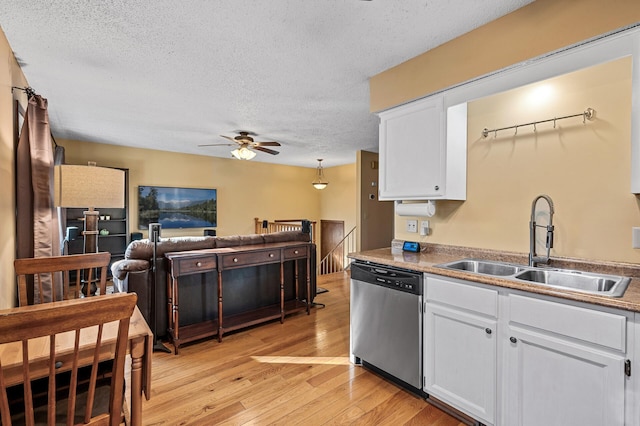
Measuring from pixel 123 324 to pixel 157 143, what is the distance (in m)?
5.29

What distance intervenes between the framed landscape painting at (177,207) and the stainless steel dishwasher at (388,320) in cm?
515

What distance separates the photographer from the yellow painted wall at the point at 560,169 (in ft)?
5.71

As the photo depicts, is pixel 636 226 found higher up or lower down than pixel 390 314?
higher up

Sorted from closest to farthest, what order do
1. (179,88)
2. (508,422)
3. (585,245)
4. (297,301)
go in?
(508,422) < (585,245) < (179,88) < (297,301)

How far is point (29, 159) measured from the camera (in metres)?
2.26

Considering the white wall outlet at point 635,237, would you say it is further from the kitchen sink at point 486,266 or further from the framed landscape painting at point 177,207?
the framed landscape painting at point 177,207

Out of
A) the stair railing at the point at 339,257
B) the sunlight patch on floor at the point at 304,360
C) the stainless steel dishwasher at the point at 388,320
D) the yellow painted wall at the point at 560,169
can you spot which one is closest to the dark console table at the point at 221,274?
the sunlight patch on floor at the point at 304,360

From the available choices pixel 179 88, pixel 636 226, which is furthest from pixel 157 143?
pixel 636 226

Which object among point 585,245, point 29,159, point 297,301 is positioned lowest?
point 297,301

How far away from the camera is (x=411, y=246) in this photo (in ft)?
8.76

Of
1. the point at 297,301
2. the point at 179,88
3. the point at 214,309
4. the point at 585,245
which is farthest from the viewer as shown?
the point at 297,301

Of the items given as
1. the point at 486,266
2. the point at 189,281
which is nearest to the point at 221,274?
the point at 189,281

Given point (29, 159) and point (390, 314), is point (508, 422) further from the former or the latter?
point (29, 159)

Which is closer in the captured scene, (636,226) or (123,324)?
(123,324)
